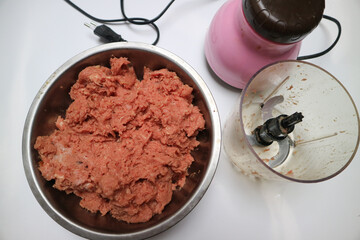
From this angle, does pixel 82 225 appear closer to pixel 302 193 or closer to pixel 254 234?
pixel 254 234

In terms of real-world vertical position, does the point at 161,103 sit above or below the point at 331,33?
below

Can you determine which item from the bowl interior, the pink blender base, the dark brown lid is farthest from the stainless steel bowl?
the dark brown lid

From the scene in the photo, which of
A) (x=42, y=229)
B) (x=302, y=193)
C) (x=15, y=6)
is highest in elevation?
(x=15, y=6)

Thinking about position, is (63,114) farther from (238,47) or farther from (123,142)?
(238,47)

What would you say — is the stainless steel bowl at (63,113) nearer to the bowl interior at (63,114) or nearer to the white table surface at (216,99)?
the bowl interior at (63,114)

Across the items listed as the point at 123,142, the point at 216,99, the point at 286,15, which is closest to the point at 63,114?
the point at 123,142

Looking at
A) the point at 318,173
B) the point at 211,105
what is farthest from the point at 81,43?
the point at 318,173

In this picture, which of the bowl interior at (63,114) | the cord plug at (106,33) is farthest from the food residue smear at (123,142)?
the cord plug at (106,33)
